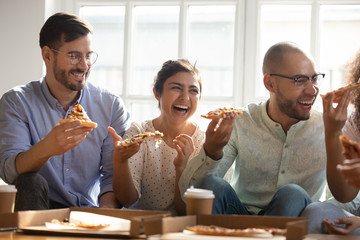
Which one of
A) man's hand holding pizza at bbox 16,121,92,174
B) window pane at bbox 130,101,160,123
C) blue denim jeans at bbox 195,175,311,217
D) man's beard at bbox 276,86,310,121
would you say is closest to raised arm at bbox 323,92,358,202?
blue denim jeans at bbox 195,175,311,217

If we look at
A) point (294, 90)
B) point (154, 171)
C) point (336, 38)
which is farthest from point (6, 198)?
point (336, 38)

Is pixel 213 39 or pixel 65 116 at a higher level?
pixel 213 39

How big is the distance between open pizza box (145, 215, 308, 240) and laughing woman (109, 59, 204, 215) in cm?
95

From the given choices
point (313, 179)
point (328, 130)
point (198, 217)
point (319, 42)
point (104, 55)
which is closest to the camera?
point (198, 217)

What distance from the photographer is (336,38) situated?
3.94 meters

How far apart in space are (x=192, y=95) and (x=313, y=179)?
0.81 metres

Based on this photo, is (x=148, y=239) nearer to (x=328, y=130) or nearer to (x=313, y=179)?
(x=328, y=130)

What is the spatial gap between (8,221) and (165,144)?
1.30 m

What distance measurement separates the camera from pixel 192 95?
3148mm

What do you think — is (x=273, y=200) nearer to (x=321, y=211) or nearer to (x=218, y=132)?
(x=321, y=211)

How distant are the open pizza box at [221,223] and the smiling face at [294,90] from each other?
1.08 m

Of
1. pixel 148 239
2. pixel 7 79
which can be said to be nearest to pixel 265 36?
pixel 7 79

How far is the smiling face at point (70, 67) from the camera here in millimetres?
3102

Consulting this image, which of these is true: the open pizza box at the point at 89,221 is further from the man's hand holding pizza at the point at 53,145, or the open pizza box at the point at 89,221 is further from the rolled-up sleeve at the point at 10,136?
the rolled-up sleeve at the point at 10,136
